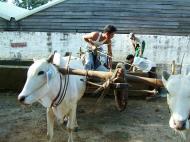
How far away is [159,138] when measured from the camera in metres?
7.17

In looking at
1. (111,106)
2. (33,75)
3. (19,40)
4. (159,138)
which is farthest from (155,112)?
(19,40)

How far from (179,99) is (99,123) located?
338 cm

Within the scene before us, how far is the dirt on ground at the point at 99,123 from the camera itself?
23.3 ft

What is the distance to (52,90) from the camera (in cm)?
592

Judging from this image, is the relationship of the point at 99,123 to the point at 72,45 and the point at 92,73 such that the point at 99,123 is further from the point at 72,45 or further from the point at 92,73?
the point at 72,45

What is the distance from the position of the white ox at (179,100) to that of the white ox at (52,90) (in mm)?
1784

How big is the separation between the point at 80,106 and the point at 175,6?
28.5 ft

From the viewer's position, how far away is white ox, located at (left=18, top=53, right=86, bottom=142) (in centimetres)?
547

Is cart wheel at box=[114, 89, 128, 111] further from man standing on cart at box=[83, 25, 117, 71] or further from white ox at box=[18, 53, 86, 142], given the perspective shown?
man standing on cart at box=[83, 25, 117, 71]

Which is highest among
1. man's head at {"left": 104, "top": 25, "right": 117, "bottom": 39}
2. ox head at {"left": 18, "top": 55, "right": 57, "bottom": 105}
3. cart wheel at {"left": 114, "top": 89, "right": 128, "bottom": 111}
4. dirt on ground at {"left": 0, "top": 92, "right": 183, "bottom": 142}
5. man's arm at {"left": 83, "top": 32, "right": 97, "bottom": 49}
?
man's head at {"left": 104, "top": 25, "right": 117, "bottom": 39}

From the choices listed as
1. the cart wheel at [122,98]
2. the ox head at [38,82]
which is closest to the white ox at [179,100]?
the cart wheel at [122,98]

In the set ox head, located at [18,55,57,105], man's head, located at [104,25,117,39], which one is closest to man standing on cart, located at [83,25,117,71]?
man's head, located at [104,25,117,39]

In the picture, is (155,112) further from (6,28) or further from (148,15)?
(6,28)

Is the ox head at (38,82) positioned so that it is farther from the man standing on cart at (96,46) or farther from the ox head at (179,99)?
the man standing on cart at (96,46)
